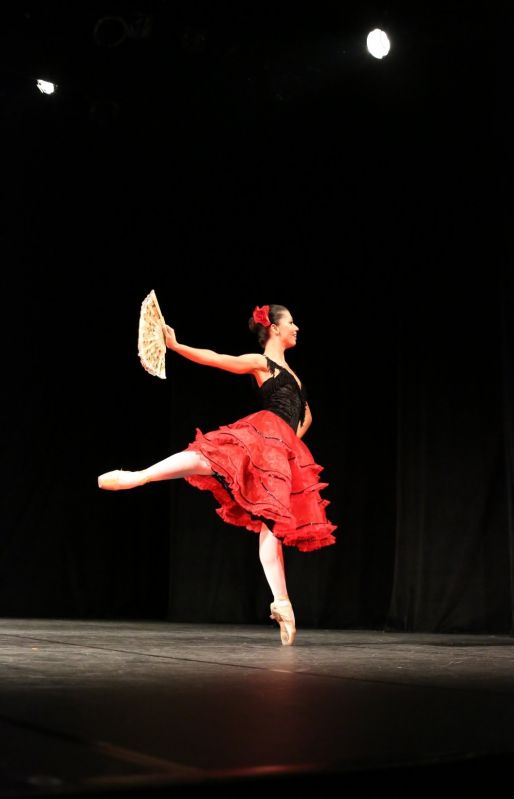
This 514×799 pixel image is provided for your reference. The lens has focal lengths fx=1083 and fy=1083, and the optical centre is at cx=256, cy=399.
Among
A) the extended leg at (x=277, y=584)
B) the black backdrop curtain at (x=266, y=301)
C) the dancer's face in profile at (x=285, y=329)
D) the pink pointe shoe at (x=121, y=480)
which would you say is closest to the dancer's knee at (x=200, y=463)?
the pink pointe shoe at (x=121, y=480)

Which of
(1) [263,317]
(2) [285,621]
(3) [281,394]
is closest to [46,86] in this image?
(1) [263,317]

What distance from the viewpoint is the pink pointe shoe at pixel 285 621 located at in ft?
13.9

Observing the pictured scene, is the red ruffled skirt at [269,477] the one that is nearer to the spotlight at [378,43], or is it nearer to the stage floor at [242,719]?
the stage floor at [242,719]

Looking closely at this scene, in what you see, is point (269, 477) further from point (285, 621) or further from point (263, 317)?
point (263, 317)

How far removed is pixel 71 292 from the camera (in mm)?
7328

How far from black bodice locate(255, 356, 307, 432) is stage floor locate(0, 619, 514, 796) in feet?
4.06

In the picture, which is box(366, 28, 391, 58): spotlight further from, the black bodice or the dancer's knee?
the dancer's knee

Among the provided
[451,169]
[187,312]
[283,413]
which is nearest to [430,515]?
[283,413]

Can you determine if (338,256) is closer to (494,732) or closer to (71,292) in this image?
(71,292)

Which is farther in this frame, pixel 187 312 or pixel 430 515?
pixel 187 312

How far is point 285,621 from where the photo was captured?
13.9ft

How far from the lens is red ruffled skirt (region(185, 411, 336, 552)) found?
432 centimetres

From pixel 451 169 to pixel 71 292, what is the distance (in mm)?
2840

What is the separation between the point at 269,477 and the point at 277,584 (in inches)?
17.0
